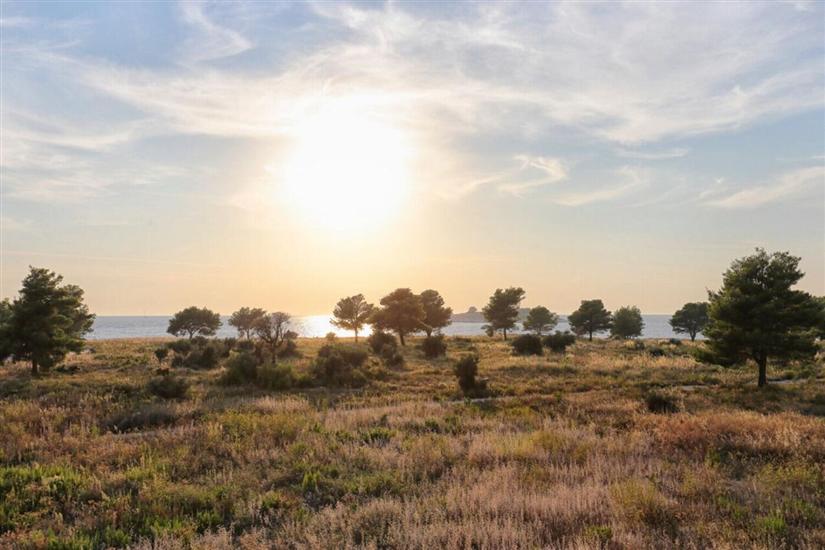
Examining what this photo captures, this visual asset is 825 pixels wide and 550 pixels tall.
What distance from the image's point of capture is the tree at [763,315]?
24.7 meters

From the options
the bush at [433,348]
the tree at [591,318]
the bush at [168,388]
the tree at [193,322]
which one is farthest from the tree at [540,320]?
the bush at [168,388]

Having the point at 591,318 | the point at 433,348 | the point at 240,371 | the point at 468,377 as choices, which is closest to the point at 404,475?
the point at 468,377

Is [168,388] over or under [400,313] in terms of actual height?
under

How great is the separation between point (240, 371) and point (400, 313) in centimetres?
3781

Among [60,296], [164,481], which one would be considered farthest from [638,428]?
[60,296]

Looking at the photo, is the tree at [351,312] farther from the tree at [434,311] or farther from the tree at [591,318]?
the tree at [591,318]

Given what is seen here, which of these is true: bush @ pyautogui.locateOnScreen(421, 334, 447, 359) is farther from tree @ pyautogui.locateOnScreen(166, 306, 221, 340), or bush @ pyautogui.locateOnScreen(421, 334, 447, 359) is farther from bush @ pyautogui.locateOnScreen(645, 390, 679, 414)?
tree @ pyautogui.locateOnScreen(166, 306, 221, 340)

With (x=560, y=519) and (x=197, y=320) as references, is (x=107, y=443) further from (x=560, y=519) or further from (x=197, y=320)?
(x=197, y=320)

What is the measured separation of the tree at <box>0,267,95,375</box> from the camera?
98.4 feet

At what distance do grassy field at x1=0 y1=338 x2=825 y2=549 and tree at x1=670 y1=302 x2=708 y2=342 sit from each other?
266 feet

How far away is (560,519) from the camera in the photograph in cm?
729

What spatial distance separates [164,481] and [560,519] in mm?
7390

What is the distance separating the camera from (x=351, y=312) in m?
75.8

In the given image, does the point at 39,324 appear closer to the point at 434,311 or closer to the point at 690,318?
the point at 434,311
